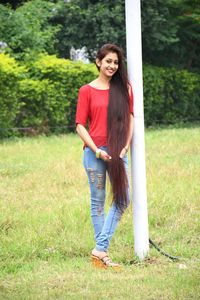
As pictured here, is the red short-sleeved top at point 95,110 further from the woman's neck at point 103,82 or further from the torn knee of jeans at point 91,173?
the torn knee of jeans at point 91,173

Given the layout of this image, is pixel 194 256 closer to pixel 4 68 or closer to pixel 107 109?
pixel 107 109

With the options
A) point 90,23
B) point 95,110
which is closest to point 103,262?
point 95,110

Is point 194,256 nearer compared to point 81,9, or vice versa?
point 194,256

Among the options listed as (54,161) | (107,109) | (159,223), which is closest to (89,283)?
(107,109)

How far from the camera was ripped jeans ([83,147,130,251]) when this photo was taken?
634 centimetres

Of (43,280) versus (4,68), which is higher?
(4,68)

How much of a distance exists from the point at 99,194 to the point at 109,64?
1154mm

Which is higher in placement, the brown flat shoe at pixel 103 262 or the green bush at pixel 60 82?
the green bush at pixel 60 82

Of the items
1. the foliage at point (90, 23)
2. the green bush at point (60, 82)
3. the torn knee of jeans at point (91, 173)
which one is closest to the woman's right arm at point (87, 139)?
the torn knee of jeans at point (91, 173)

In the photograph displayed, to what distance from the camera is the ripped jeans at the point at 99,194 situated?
6.34 m

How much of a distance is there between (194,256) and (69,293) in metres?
1.76

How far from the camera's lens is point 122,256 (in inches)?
267

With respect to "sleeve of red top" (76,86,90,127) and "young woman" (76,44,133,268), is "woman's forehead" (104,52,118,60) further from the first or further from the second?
A: "sleeve of red top" (76,86,90,127)

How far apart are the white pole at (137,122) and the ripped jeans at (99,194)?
8.2 inches
